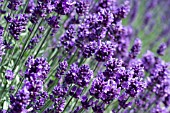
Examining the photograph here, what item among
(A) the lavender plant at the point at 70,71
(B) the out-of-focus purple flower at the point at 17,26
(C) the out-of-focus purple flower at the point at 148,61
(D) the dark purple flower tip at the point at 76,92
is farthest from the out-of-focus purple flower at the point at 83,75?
(C) the out-of-focus purple flower at the point at 148,61

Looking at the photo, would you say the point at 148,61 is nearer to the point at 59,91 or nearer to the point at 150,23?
the point at 59,91

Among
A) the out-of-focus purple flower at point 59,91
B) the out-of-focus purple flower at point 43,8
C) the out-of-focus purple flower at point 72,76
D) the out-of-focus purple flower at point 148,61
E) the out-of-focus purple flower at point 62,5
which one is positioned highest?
the out-of-focus purple flower at point 62,5

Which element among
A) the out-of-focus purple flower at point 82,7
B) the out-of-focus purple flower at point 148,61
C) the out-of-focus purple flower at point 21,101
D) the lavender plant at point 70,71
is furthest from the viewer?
the out-of-focus purple flower at point 148,61

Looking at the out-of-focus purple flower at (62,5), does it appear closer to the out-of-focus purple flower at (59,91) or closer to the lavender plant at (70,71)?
the lavender plant at (70,71)

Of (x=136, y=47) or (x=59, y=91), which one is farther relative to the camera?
(x=136, y=47)

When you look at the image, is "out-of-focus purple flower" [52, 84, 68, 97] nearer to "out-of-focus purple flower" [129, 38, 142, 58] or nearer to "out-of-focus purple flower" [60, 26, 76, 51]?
"out-of-focus purple flower" [60, 26, 76, 51]

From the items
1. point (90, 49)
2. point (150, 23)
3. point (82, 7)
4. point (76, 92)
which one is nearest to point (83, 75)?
point (76, 92)

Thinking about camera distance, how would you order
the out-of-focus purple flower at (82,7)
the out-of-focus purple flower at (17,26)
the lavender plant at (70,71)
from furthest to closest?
1. the out-of-focus purple flower at (82,7)
2. the out-of-focus purple flower at (17,26)
3. the lavender plant at (70,71)

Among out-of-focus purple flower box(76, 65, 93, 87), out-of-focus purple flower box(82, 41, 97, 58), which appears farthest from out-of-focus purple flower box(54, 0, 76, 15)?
out-of-focus purple flower box(76, 65, 93, 87)

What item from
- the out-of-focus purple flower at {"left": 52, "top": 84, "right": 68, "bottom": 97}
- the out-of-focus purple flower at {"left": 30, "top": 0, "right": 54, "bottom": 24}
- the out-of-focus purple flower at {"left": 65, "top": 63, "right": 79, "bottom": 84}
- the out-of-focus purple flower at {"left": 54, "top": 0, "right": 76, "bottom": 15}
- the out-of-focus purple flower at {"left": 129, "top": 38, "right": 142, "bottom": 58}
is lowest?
the out-of-focus purple flower at {"left": 52, "top": 84, "right": 68, "bottom": 97}

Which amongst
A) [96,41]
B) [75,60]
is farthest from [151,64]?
[96,41]

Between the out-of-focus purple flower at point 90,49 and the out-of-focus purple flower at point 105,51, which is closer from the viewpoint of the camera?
the out-of-focus purple flower at point 105,51
